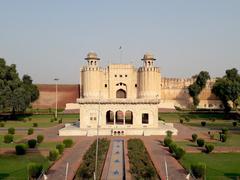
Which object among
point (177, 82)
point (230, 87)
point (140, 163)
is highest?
point (177, 82)

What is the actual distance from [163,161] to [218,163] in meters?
2.24

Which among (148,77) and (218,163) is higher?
(148,77)

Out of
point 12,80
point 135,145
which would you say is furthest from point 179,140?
point 12,80

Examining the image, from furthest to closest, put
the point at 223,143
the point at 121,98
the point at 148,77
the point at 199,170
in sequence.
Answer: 1. the point at 148,77
2. the point at 121,98
3. the point at 223,143
4. the point at 199,170

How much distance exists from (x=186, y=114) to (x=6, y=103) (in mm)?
20069

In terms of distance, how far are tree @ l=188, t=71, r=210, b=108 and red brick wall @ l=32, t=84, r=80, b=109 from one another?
1592cm

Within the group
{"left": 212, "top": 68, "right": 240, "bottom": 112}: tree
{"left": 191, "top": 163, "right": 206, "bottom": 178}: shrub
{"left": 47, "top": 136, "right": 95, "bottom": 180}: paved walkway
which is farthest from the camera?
{"left": 212, "top": 68, "right": 240, "bottom": 112}: tree

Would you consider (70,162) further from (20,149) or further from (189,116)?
(189,116)

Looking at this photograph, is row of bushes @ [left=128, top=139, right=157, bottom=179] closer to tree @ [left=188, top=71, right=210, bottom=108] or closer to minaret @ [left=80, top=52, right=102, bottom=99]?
minaret @ [left=80, top=52, right=102, bottom=99]

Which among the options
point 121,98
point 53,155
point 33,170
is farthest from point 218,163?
point 121,98

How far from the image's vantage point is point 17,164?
15039 millimetres

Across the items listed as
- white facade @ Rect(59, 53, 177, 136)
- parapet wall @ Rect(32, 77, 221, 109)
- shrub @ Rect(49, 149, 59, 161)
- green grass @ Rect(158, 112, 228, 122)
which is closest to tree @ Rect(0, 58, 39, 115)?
white facade @ Rect(59, 53, 177, 136)

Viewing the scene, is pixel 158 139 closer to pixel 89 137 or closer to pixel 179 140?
pixel 179 140

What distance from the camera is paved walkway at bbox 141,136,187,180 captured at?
1285 cm
